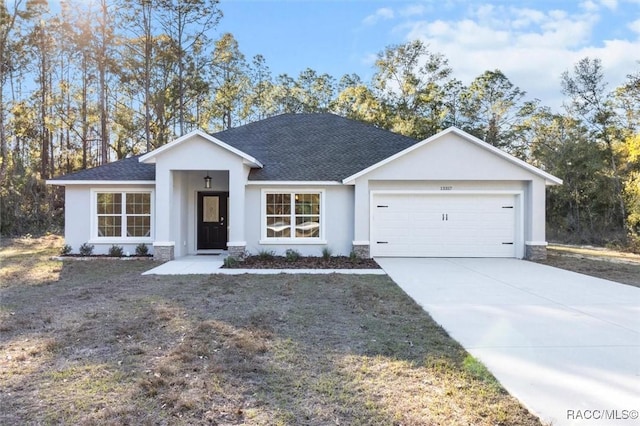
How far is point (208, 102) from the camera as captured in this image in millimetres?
29047

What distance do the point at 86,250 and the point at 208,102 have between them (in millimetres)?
18523

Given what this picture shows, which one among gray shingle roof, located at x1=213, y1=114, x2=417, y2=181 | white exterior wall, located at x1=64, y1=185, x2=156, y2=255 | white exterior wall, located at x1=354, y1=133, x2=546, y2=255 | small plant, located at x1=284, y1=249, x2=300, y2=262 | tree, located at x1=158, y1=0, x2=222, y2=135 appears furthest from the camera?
tree, located at x1=158, y1=0, x2=222, y2=135

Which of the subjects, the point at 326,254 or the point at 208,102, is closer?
the point at 326,254

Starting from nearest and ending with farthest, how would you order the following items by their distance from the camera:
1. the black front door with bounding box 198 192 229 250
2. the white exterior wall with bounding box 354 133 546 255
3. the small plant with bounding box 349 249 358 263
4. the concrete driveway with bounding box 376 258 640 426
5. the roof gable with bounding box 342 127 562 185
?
the concrete driveway with bounding box 376 258 640 426
the small plant with bounding box 349 249 358 263
the roof gable with bounding box 342 127 562 185
the white exterior wall with bounding box 354 133 546 255
the black front door with bounding box 198 192 229 250

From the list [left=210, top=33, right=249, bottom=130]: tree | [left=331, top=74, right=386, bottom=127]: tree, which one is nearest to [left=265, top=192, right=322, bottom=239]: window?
[left=331, top=74, right=386, bottom=127]: tree

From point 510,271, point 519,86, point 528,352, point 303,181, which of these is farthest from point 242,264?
point 519,86

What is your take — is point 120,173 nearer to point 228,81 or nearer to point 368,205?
point 368,205

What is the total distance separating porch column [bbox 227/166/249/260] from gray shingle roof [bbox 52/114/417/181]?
3.11ft

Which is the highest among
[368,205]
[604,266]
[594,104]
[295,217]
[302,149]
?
[594,104]

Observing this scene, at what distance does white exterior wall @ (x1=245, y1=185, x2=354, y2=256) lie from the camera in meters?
13.1

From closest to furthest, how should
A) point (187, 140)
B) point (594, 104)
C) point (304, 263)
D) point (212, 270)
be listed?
point (212, 270) → point (304, 263) → point (187, 140) → point (594, 104)

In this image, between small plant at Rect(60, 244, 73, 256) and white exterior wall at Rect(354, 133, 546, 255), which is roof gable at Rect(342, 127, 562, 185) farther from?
small plant at Rect(60, 244, 73, 256)

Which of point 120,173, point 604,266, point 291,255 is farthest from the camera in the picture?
point 120,173

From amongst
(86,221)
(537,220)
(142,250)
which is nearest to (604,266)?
(537,220)
